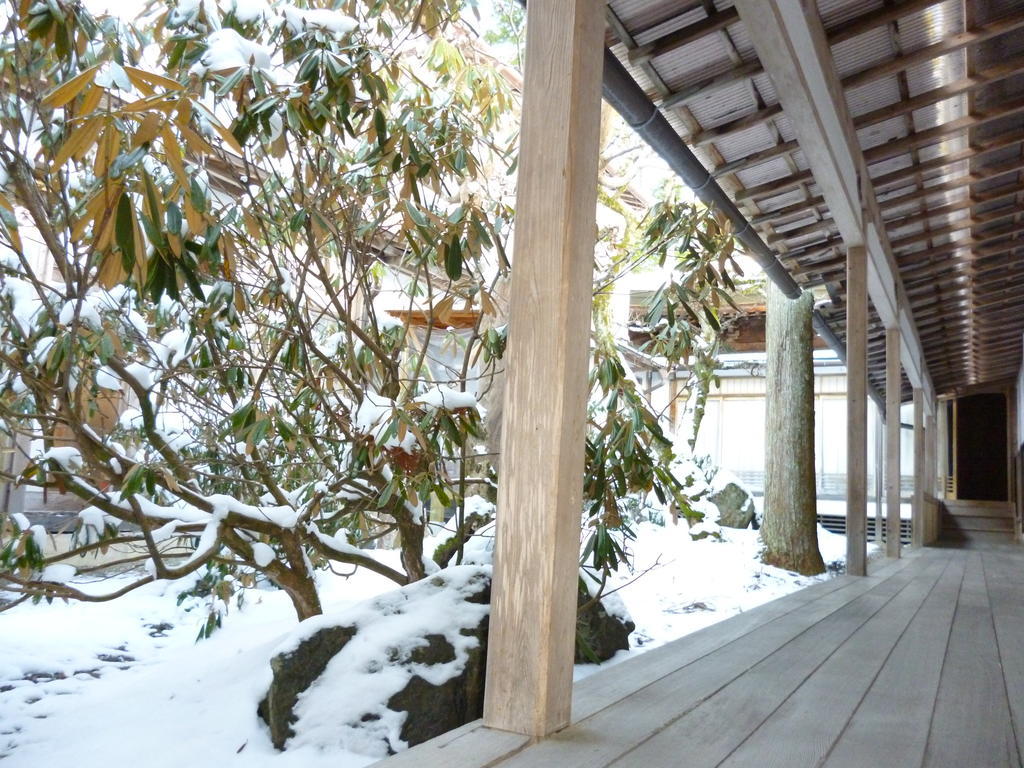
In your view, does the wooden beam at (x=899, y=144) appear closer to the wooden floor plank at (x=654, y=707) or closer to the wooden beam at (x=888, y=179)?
the wooden beam at (x=888, y=179)

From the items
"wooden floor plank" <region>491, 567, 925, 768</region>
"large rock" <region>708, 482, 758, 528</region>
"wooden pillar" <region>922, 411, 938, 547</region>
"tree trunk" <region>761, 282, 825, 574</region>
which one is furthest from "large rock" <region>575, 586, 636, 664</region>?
"wooden pillar" <region>922, 411, 938, 547</region>

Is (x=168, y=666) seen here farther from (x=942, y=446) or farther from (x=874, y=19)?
(x=942, y=446)

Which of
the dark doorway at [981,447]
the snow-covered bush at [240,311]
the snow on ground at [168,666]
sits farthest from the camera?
the dark doorway at [981,447]

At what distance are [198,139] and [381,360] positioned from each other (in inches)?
70.5

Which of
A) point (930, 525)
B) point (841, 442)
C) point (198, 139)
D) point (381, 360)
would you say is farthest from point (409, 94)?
point (841, 442)

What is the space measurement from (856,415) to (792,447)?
5.77 feet

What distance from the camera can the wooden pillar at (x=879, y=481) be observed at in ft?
36.6

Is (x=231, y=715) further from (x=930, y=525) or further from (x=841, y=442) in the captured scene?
(x=841, y=442)

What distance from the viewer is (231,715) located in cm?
265

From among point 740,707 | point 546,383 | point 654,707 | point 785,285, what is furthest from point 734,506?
point 546,383

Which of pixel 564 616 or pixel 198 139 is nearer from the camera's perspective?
pixel 198 139

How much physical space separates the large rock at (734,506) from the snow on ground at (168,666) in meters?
2.67

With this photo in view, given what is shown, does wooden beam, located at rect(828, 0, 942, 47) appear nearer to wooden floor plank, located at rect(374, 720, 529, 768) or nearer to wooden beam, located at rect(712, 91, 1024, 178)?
wooden beam, located at rect(712, 91, 1024, 178)

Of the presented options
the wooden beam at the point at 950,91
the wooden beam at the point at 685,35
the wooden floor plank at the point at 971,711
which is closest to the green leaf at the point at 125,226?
the wooden floor plank at the point at 971,711
